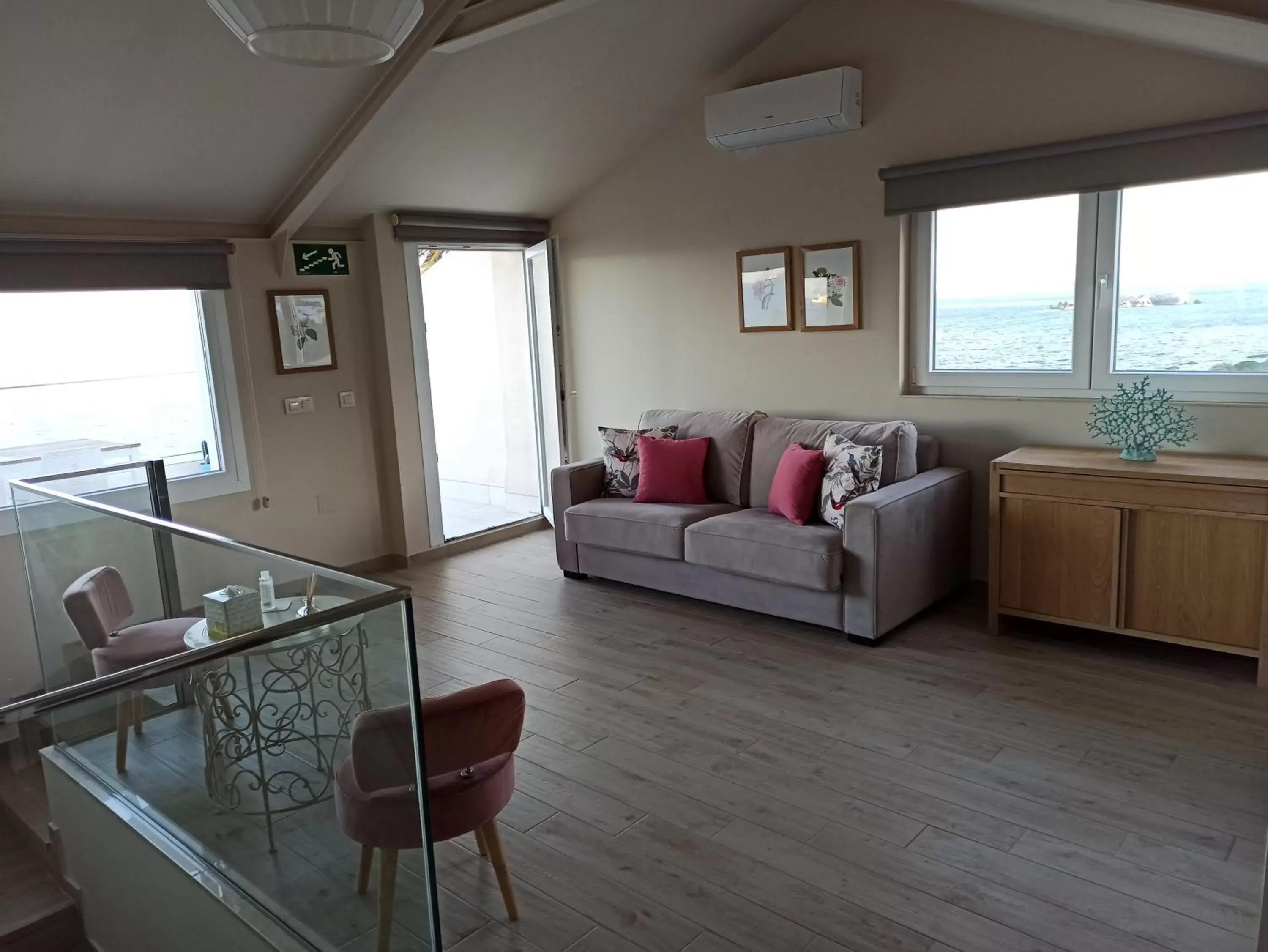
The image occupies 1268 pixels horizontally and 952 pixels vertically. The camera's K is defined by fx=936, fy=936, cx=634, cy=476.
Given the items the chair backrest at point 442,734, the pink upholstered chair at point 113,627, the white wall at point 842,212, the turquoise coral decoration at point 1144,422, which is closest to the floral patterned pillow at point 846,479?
the white wall at point 842,212

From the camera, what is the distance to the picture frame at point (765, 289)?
5023mm

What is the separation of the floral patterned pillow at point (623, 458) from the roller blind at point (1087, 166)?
64.2 inches

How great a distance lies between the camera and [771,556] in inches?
163

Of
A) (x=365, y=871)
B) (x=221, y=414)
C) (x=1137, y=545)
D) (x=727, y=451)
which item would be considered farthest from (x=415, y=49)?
(x=1137, y=545)

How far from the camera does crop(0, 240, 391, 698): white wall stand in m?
4.91

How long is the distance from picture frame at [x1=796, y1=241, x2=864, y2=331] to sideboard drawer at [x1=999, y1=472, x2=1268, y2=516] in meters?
1.29

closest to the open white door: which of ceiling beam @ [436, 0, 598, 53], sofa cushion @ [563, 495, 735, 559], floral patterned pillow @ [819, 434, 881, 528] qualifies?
sofa cushion @ [563, 495, 735, 559]

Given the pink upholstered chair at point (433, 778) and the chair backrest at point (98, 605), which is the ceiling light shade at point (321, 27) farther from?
the chair backrest at point (98, 605)

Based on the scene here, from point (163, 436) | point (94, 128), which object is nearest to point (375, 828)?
point (94, 128)

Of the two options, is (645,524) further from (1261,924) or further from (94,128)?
(1261,924)

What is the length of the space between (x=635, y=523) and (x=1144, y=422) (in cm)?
228

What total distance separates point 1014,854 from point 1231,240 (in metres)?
2.72

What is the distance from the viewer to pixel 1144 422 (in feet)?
12.2

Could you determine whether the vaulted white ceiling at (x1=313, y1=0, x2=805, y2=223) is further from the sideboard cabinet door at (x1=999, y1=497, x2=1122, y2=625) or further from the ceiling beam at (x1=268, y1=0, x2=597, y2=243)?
the sideboard cabinet door at (x1=999, y1=497, x2=1122, y2=625)
